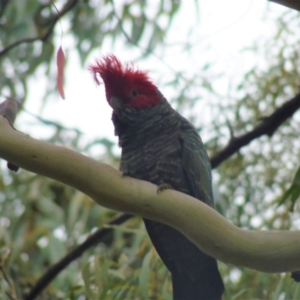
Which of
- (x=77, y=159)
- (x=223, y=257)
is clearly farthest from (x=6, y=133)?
(x=223, y=257)

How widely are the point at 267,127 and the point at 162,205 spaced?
1150 mm

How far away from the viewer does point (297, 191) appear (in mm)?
1810

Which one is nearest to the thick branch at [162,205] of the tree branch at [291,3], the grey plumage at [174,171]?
the tree branch at [291,3]

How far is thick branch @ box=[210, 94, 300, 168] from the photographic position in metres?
2.34

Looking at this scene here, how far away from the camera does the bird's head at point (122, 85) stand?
7.23 ft

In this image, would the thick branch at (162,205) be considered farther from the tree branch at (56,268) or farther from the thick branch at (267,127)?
the tree branch at (56,268)

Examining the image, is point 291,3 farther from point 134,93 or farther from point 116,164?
point 116,164

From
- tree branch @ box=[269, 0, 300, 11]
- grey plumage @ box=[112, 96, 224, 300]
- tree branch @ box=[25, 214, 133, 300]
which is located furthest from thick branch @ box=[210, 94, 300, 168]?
tree branch @ box=[269, 0, 300, 11]

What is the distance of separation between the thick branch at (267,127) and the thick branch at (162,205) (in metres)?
1.09

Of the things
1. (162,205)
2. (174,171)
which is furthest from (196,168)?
(162,205)

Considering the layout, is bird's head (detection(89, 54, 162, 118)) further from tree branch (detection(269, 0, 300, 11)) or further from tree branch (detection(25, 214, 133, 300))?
tree branch (detection(269, 0, 300, 11))

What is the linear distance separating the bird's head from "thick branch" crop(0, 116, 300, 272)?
0.83 metres

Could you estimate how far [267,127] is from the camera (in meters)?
2.40

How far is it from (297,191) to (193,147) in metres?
0.45
